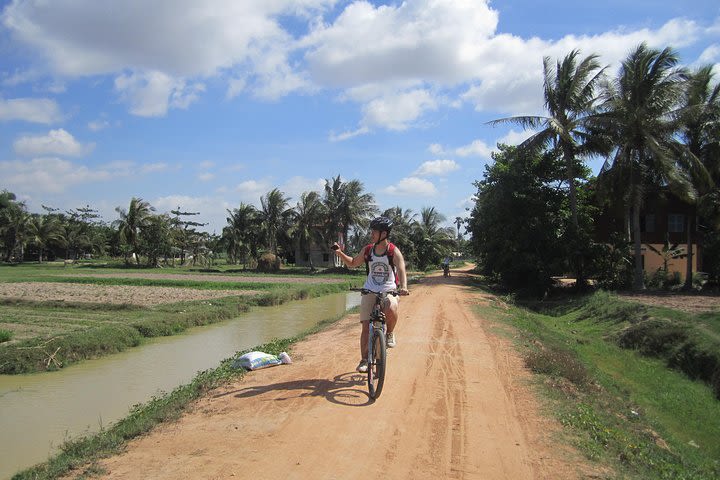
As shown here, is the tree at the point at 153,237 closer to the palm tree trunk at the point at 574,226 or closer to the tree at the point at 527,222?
the tree at the point at 527,222

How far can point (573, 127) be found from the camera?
76.8 ft

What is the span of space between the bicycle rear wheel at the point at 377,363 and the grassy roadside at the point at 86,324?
25.8 feet

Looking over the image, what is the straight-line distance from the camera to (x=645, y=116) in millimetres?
22000

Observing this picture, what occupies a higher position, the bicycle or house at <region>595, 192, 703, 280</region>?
house at <region>595, 192, 703, 280</region>

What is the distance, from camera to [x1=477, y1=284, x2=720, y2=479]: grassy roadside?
461cm

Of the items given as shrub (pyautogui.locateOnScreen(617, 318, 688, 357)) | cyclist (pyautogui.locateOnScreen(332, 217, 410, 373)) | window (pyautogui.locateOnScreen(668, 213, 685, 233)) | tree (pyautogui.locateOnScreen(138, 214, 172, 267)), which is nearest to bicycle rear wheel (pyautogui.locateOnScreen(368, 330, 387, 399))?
cyclist (pyautogui.locateOnScreen(332, 217, 410, 373))

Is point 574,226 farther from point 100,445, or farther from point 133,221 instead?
point 133,221

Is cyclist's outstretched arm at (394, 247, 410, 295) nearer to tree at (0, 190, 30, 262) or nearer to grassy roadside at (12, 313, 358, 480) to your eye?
grassy roadside at (12, 313, 358, 480)

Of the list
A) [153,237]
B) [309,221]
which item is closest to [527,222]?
[309,221]

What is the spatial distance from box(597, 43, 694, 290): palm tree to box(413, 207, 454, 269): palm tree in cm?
2857

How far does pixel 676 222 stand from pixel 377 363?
32069 mm

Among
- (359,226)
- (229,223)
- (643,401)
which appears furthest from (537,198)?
(229,223)

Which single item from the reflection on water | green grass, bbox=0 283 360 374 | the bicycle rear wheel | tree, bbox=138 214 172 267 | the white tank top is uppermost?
tree, bbox=138 214 172 267

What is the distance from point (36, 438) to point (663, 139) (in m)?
24.9
